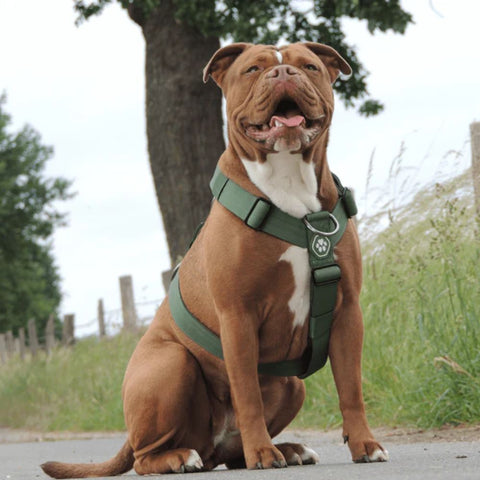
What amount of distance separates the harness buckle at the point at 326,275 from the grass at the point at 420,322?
2283 millimetres

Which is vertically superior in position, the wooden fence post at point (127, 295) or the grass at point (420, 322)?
the wooden fence post at point (127, 295)

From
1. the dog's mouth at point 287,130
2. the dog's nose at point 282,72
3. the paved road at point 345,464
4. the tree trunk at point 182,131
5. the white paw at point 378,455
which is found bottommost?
the paved road at point 345,464

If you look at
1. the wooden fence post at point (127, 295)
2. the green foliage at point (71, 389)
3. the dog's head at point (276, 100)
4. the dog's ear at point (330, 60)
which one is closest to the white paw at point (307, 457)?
the dog's head at point (276, 100)

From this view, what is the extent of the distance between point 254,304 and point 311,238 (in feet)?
1.26

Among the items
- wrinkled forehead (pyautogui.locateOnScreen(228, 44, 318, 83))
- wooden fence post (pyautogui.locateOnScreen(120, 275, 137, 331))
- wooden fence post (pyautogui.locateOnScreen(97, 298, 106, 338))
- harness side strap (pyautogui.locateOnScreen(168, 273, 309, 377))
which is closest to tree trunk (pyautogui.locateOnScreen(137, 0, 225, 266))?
wooden fence post (pyautogui.locateOnScreen(120, 275, 137, 331))

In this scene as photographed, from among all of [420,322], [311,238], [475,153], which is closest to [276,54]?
[311,238]

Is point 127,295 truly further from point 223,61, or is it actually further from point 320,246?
point 320,246

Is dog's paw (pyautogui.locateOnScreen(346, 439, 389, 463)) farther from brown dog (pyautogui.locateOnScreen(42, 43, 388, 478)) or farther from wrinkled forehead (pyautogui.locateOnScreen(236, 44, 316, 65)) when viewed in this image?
wrinkled forehead (pyautogui.locateOnScreen(236, 44, 316, 65))

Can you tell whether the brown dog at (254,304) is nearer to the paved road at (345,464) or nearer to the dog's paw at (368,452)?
the dog's paw at (368,452)

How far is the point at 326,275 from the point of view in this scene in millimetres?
3801

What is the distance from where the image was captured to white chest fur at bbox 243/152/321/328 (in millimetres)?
3875

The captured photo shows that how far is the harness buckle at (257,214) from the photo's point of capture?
378 centimetres

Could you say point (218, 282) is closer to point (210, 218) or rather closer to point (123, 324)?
point (210, 218)

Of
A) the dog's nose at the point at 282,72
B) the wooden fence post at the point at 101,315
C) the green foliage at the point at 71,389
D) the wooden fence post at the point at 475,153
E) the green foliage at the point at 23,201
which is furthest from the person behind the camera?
the green foliage at the point at 23,201
